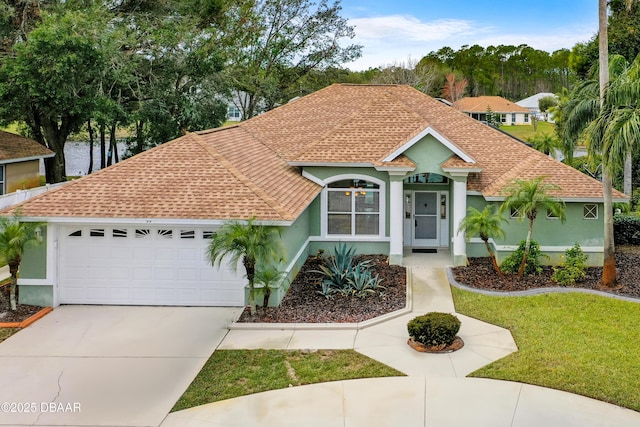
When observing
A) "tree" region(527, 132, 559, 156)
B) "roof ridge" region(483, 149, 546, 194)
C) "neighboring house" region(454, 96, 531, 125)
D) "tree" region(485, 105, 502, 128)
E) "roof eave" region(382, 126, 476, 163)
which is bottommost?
"roof ridge" region(483, 149, 546, 194)

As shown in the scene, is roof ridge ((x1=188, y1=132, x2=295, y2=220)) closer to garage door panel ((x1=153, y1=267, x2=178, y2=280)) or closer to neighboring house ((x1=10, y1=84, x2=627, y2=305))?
neighboring house ((x1=10, y1=84, x2=627, y2=305))

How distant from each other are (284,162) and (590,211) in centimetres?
1031

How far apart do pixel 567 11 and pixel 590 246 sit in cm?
1256

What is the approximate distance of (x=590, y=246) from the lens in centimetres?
1725

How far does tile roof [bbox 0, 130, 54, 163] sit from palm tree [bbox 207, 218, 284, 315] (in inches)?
698

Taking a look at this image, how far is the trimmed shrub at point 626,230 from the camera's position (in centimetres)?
2097

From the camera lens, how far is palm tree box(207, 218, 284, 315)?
40.1 feet

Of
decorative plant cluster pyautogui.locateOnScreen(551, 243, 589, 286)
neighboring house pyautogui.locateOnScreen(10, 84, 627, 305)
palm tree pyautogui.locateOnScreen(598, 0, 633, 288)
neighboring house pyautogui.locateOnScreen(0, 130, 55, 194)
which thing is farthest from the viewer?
neighboring house pyautogui.locateOnScreen(0, 130, 55, 194)

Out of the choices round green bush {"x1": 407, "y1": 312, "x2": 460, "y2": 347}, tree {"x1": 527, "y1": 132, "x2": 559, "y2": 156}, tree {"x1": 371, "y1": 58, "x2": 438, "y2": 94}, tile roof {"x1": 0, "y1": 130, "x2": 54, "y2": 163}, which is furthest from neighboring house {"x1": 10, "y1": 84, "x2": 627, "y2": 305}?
tree {"x1": 371, "y1": 58, "x2": 438, "y2": 94}

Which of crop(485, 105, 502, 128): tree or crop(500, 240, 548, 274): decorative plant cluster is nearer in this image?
crop(500, 240, 548, 274): decorative plant cluster

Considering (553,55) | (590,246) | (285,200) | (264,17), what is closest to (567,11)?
(590,246)

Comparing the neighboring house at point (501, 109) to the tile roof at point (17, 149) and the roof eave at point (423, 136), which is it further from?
the roof eave at point (423, 136)

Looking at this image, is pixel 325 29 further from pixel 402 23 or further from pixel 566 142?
pixel 566 142

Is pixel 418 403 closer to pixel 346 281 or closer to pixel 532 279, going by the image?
pixel 346 281
